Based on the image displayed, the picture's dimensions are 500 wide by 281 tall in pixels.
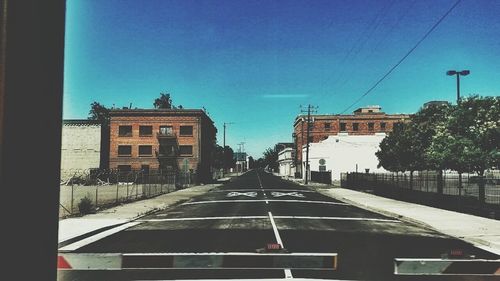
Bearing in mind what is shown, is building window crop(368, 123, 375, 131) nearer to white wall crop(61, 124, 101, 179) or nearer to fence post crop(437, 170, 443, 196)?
white wall crop(61, 124, 101, 179)

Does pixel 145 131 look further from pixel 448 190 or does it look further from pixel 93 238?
pixel 93 238

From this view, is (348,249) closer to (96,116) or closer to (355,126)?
(355,126)

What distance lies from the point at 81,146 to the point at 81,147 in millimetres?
159

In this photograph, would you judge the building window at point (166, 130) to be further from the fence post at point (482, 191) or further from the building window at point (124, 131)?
the fence post at point (482, 191)

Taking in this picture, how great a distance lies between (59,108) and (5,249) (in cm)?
81

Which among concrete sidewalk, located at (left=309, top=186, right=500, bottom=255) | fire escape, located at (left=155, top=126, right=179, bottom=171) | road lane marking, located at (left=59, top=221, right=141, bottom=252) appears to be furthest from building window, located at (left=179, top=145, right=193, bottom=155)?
road lane marking, located at (left=59, top=221, right=141, bottom=252)

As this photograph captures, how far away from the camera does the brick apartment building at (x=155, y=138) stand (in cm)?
6750

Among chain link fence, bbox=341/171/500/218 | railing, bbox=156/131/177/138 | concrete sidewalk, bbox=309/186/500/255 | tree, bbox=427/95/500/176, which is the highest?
railing, bbox=156/131/177/138

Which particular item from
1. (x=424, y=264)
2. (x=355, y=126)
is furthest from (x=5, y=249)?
(x=355, y=126)

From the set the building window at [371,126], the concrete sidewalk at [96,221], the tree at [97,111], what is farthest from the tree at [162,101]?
the concrete sidewalk at [96,221]

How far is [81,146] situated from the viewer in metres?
64.4

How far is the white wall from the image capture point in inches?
2501

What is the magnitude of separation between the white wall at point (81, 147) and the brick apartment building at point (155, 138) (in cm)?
289

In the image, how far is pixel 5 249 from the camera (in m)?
2.16
